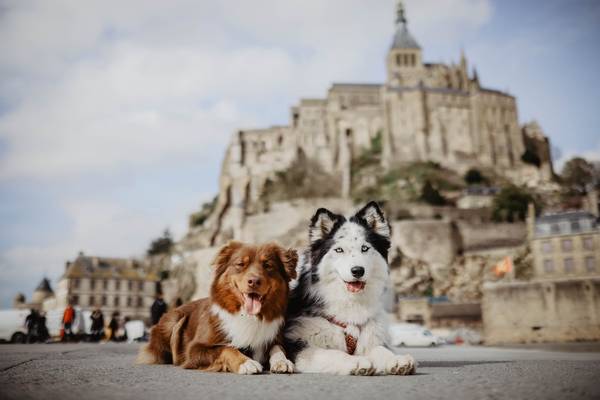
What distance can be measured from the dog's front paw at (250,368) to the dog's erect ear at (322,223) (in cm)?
123

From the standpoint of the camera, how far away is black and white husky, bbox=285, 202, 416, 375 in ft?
13.4

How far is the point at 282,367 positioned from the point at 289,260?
0.87 meters

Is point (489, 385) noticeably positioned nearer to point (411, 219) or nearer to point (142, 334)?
point (142, 334)

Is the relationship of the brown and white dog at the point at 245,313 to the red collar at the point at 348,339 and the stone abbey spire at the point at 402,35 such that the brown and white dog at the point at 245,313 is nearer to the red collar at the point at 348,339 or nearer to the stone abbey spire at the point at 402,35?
the red collar at the point at 348,339

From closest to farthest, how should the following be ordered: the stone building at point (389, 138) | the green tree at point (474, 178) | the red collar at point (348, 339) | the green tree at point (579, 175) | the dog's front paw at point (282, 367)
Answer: the dog's front paw at point (282, 367) < the red collar at point (348, 339) < the green tree at point (474, 178) < the green tree at point (579, 175) < the stone building at point (389, 138)

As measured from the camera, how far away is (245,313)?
3977mm

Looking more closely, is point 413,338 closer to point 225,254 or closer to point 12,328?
point 12,328

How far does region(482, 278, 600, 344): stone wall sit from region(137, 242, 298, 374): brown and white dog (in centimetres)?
2456

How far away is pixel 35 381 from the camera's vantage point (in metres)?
3.48

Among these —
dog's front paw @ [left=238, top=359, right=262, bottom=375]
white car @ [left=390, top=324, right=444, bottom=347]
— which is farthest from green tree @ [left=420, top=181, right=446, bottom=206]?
dog's front paw @ [left=238, top=359, right=262, bottom=375]

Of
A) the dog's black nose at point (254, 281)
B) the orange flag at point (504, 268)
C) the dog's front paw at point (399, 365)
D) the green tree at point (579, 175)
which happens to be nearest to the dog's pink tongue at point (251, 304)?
the dog's black nose at point (254, 281)

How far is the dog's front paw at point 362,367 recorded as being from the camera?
377 centimetres

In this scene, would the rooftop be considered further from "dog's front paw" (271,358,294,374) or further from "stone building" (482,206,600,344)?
"dog's front paw" (271,358,294,374)

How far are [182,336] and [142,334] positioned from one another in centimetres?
1727
